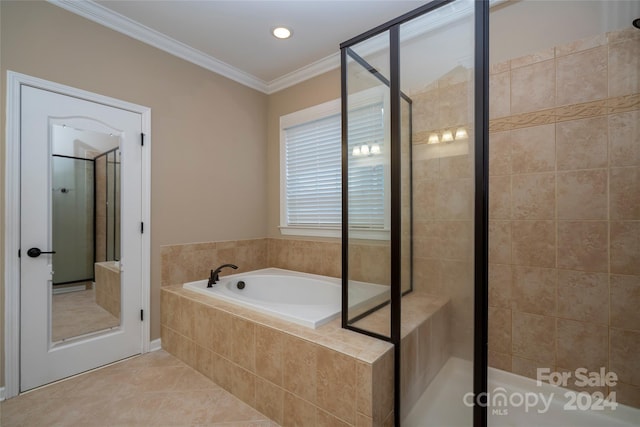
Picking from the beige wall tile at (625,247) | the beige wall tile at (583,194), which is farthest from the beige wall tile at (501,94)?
the beige wall tile at (625,247)

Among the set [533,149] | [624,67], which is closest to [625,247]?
[533,149]

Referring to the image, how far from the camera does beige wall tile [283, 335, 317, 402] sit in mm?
1460

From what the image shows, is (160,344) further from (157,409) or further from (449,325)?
(449,325)

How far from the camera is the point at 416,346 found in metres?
1.39

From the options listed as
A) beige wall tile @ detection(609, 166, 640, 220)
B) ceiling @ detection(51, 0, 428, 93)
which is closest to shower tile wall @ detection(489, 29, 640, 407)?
beige wall tile @ detection(609, 166, 640, 220)

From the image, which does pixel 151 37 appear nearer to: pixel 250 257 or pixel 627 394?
pixel 250 257

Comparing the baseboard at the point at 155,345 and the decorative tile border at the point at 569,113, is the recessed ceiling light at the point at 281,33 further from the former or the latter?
the baseboard at the point at 155,345

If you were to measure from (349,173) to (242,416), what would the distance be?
1.55m

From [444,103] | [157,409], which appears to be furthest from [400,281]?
[157,409]

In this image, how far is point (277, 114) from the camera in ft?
10.9

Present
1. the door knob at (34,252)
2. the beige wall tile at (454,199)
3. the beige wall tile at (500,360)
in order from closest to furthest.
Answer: the beige wall tile at (454,199) → the door knob at (34,252) → the beige wall tile at (500,360)

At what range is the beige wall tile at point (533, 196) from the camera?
180 cm

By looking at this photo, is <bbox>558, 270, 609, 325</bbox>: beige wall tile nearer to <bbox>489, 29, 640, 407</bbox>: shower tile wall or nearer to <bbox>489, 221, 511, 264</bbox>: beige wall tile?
<bbox>489, 29, 640, 407</bbox>: shower tile wall

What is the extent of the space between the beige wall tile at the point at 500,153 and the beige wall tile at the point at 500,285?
66 cm
